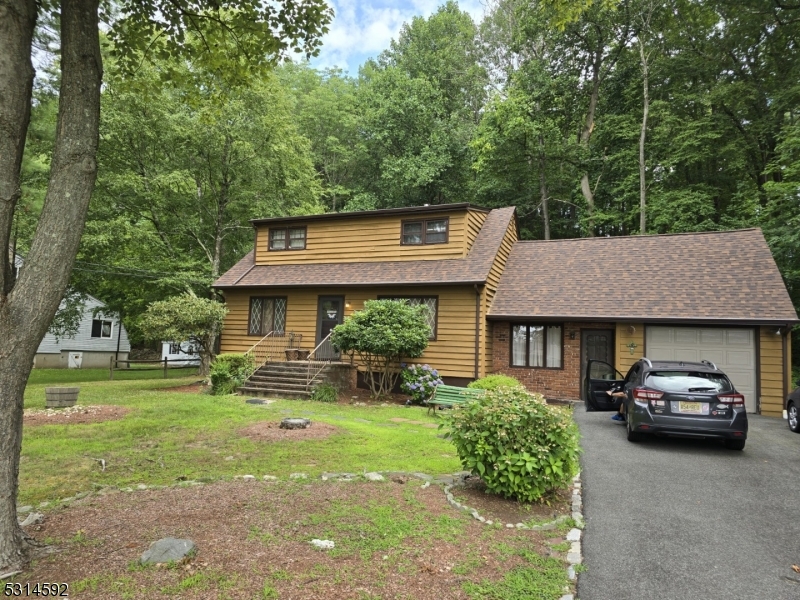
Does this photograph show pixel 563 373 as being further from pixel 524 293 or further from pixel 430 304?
pixel 430 304

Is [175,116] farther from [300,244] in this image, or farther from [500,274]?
[500,274]

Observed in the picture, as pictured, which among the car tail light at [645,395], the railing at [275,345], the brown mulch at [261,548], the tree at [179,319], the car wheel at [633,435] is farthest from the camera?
the railing at [275,345]

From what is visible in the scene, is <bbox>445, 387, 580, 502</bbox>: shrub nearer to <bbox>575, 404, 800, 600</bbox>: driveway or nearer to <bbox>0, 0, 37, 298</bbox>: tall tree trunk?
<bbox>575, 404, 800, 600</bbox>: driveway

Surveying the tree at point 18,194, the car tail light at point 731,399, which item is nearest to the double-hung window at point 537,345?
the car tail light at point 731,399

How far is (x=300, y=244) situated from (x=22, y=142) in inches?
569

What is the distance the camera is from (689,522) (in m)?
4.64

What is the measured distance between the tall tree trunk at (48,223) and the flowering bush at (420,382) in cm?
1005

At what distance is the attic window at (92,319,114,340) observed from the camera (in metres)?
32.1

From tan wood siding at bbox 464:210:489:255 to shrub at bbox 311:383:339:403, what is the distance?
20.2 ft

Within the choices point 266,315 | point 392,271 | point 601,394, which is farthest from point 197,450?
point 266,315

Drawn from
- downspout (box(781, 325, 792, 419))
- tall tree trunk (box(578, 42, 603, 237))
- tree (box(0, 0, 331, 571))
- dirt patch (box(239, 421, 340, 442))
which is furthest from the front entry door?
tall tree trunk (box(578, 42, 603, 237))

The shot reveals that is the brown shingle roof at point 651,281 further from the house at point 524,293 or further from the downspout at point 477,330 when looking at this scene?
the downspout at point 477,330

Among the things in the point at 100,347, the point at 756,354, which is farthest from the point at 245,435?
the point at 100,347

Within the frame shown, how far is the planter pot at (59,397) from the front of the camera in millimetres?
10181
